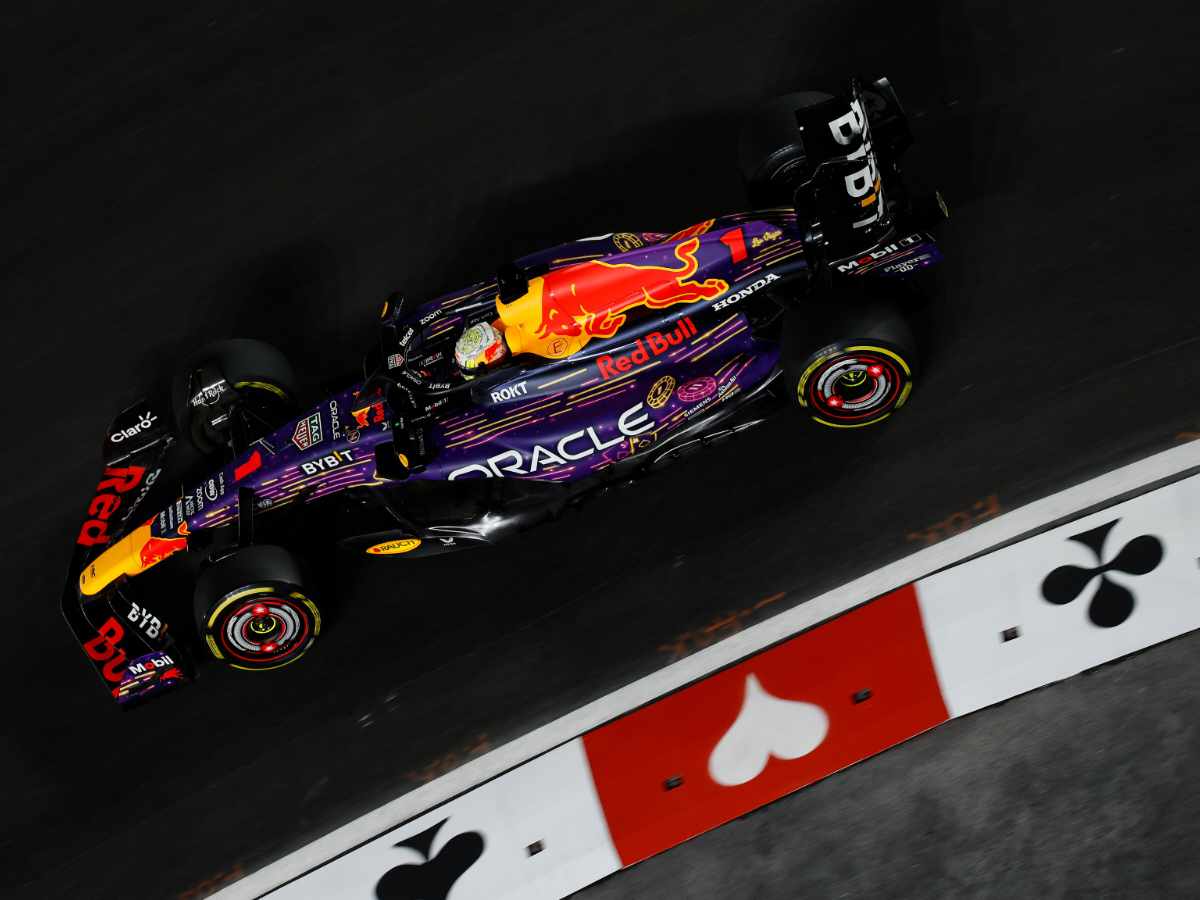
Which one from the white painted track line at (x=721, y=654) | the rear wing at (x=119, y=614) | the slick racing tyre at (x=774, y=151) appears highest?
the slick racing tyre at (x=774, y=151)

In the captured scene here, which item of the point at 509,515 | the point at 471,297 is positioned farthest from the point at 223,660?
the point at 471,297

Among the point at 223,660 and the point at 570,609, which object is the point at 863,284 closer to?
the point at 570,609

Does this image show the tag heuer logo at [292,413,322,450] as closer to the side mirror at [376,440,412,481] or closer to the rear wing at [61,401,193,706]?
the side mirror at [376,440,412,481]

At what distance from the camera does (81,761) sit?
7164 millimetres

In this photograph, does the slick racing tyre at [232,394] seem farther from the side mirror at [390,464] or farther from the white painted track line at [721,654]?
the white painted track line at [721,654]

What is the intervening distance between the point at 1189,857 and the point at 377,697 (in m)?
4.30

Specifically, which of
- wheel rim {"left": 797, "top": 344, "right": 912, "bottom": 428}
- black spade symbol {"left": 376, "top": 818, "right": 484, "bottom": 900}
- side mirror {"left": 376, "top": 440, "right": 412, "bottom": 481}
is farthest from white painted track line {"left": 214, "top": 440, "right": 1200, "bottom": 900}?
side mirror {"left": 376, "top": 440, "right": 412, "bottom": 481}

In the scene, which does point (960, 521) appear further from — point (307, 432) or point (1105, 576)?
point (307, 432)

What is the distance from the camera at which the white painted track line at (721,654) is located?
6.58m

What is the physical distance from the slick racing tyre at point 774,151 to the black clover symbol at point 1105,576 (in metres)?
2.50

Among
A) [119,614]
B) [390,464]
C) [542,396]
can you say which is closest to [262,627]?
[119,614]

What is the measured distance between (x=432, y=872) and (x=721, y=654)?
1.94 m

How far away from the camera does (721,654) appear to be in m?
6.69

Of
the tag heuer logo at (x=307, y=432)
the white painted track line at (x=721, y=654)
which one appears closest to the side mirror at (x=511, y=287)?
the tag heuer logo at (x=307, y=432)
